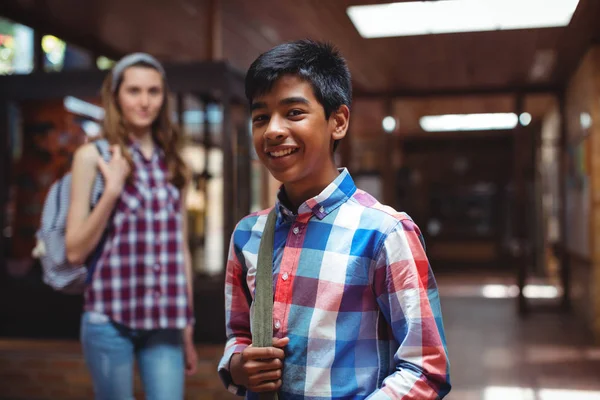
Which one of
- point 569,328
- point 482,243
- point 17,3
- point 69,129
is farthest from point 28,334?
point 482,243

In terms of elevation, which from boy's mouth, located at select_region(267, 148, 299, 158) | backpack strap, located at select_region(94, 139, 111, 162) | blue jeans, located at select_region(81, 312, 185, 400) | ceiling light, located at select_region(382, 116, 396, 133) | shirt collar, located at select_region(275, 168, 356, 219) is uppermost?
ceiling light, located at select_region(382, 116, 396, 133)

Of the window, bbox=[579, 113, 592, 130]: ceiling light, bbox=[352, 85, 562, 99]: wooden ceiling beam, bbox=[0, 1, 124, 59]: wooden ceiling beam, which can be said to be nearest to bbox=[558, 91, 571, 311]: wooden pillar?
bbox=[352, 85, 562, 99]: wooden ceiling beam

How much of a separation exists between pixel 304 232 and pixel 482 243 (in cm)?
1406

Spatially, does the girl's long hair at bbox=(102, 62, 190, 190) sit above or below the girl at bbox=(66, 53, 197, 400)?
above

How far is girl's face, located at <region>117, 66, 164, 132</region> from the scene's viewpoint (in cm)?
193

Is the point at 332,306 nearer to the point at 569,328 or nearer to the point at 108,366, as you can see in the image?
the point at 108,366

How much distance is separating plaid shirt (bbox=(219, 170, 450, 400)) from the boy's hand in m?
0.02

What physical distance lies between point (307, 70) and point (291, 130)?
0.34ft

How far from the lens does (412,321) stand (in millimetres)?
1000

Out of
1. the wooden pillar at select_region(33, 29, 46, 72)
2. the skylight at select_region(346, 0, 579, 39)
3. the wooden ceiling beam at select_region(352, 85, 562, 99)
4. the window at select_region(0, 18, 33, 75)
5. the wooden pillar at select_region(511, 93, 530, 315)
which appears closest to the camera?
the skylight at select_region(346, 0, 579, 39)

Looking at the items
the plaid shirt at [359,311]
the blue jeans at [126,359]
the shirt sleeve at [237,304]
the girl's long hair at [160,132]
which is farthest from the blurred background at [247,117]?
the plaid shirt at [359,311]

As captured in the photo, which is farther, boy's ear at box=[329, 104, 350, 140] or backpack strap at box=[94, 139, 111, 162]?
backpack strap at box=[94, 139, 111, 162]

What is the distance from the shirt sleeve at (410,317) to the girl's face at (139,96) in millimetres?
1127

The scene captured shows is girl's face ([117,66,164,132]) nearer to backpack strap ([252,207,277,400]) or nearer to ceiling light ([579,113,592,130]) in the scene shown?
backpack strap ([252,207,277,400])
